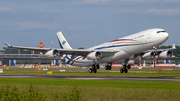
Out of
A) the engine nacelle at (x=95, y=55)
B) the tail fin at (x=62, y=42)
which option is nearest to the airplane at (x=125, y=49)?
the engine nacelle at (x=95, y=55)

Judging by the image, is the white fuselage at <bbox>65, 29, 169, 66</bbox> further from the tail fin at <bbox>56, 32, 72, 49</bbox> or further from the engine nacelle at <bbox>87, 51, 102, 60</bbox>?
the tail fin at <bbox>56, 32, 72, 49</bbox>

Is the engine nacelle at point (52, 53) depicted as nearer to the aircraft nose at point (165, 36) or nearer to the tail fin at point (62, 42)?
the tail fin at point (62, 42)

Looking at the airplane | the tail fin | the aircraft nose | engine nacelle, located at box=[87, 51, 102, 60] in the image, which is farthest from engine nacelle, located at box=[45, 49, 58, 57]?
the aircraft nose

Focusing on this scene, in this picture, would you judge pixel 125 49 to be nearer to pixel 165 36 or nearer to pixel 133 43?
pixel 133 43

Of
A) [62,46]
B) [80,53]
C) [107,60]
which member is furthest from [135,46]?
[62,46]

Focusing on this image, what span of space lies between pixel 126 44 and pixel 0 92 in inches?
1672

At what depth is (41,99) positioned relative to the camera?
688 inches

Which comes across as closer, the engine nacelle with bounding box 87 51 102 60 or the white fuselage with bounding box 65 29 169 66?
the white fuselage with bounding box 65 29 169 66

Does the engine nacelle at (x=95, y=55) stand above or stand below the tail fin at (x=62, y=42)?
below

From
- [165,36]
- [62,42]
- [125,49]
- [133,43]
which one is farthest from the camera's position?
[62,42]

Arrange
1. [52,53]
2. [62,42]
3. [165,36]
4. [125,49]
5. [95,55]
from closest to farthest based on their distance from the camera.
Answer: [165,36]
[125,49]
[52,53]
[95,55]
[62,42]

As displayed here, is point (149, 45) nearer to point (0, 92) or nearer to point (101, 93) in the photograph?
point (101, 93)

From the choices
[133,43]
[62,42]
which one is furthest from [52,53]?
[62,42]

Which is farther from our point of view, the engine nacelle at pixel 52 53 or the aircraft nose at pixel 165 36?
the engine nacelle at pixel 52 53
